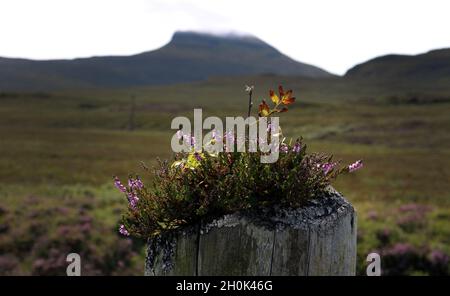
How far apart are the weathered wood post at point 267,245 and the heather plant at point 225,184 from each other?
69 millimetres

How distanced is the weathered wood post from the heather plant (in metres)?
0.07

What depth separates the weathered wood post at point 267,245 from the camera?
92.1 inches

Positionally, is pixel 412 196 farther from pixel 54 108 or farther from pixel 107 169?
pixel 54 108

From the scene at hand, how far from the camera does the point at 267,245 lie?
2.34 metres

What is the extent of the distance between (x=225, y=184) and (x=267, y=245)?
14.3 inches

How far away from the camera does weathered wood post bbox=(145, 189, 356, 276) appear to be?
2340 mm

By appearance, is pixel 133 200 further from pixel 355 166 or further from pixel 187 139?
pixel 355 166

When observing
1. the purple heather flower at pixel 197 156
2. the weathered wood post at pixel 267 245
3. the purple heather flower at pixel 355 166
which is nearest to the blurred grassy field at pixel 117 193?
the purple heather flower at pixel 355 166

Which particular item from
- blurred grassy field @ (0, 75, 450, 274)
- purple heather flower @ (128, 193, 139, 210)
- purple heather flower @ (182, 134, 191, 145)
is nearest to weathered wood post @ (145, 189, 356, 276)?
purple heather flower @ (128, 193, 139, 210)

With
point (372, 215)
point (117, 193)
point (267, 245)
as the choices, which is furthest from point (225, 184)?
point (117, 193)

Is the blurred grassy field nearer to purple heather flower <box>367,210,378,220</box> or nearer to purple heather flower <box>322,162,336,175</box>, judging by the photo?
purple heather flower <box>367,210,378,220</box>

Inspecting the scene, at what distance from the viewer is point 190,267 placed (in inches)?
95.9
